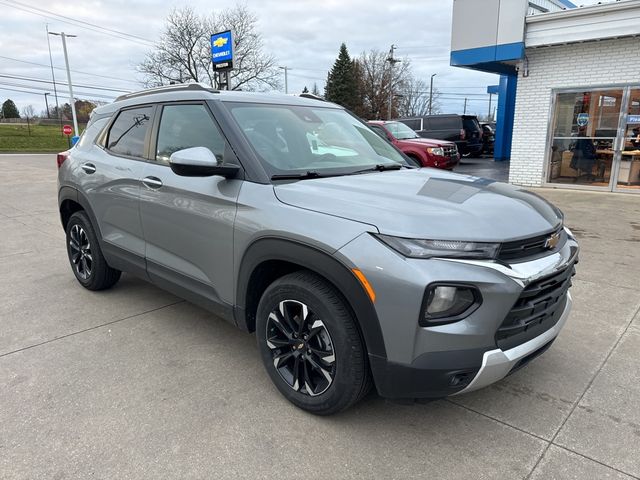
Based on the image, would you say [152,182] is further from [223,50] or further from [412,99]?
[412,99]

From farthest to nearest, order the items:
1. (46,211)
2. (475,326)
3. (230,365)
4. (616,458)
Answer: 1. (46,211)
2. (230,365)
3. (616,458)
4. (475,326)

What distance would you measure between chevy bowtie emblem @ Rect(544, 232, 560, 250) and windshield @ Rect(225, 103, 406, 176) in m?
1.28

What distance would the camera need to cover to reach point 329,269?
231 cm

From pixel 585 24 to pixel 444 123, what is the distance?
9.05 m

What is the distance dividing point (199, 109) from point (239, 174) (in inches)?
29.6

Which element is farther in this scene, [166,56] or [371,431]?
[166,56]

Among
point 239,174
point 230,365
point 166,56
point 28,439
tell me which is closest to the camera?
point 28,439

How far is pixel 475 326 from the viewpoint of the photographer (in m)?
2.10

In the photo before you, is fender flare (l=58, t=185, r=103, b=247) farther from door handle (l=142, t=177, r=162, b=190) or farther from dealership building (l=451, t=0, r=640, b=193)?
dealership building (l=451, t=0, r=640, b=193)

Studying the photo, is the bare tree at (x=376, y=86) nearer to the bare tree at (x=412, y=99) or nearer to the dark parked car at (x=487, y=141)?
the bare tree at (x=412, y=99)

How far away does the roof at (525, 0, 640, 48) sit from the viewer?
9.42 meters

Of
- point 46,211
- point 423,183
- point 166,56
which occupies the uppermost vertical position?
point 166,56

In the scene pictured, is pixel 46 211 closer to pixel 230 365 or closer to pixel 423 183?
pixel 230 365

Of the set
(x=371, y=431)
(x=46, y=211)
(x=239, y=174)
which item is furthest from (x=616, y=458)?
(x=46, y=211)
